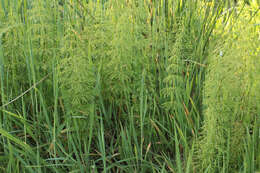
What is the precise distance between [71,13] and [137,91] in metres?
0.56

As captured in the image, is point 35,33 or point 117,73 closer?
→ point 117,73

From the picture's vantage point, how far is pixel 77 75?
50.9 inches

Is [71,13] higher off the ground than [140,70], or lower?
higher

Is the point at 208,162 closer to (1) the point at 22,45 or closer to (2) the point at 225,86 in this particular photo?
(2) the point at 225,86

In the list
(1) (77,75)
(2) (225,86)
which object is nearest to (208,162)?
(2) (225,86)

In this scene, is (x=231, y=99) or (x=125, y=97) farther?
(x=125, y=97)

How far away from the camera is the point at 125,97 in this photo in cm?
140

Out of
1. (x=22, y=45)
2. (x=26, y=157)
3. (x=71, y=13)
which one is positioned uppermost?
(x=71, y=13)

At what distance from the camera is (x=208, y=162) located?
3.74ft

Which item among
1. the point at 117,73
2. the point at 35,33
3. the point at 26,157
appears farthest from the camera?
the point at 35,33

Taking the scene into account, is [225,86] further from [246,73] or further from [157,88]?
[157,88]

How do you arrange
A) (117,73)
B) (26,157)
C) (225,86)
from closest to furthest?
1. (225,86)
2. (26,157)
3. (117,73)

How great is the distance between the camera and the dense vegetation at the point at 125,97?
114 centimetres

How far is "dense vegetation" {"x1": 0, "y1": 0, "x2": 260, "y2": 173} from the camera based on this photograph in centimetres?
114
